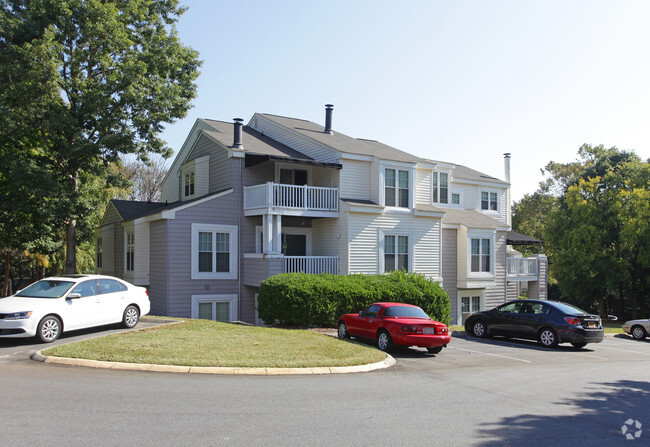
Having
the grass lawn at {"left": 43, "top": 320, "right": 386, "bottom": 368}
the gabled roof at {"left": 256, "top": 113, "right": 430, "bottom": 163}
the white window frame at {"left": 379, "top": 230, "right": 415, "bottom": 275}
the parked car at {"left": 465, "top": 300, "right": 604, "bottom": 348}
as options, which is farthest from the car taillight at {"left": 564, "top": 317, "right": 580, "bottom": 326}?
the gabled roof at {"left": 256, "top": 113, "right": 430, "bottom": 163}

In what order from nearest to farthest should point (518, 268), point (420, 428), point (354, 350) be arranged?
point (420, 428) → point (354, 350) → point (518, 268)

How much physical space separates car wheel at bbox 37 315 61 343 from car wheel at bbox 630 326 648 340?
22.6 meters

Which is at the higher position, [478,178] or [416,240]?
[478,178]

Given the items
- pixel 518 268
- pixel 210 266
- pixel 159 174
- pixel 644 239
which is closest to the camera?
pixel 210 266

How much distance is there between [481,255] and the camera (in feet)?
93.1

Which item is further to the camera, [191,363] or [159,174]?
[159,174]

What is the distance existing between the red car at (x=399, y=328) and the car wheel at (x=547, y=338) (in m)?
4.74

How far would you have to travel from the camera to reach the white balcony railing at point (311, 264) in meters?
21.2

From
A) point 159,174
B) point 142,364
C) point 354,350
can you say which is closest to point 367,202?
point 354,350

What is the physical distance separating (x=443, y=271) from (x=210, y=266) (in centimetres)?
1246

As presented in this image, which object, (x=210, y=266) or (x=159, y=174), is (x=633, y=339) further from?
(x=159, y=174)

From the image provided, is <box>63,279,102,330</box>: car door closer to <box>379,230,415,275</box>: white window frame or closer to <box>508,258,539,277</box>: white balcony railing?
<box>379,230,415,275</box>: white window frame

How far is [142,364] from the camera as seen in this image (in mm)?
10008

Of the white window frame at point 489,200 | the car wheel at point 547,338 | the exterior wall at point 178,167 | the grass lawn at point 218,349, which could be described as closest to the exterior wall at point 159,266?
the exterior wall at point 178,167
